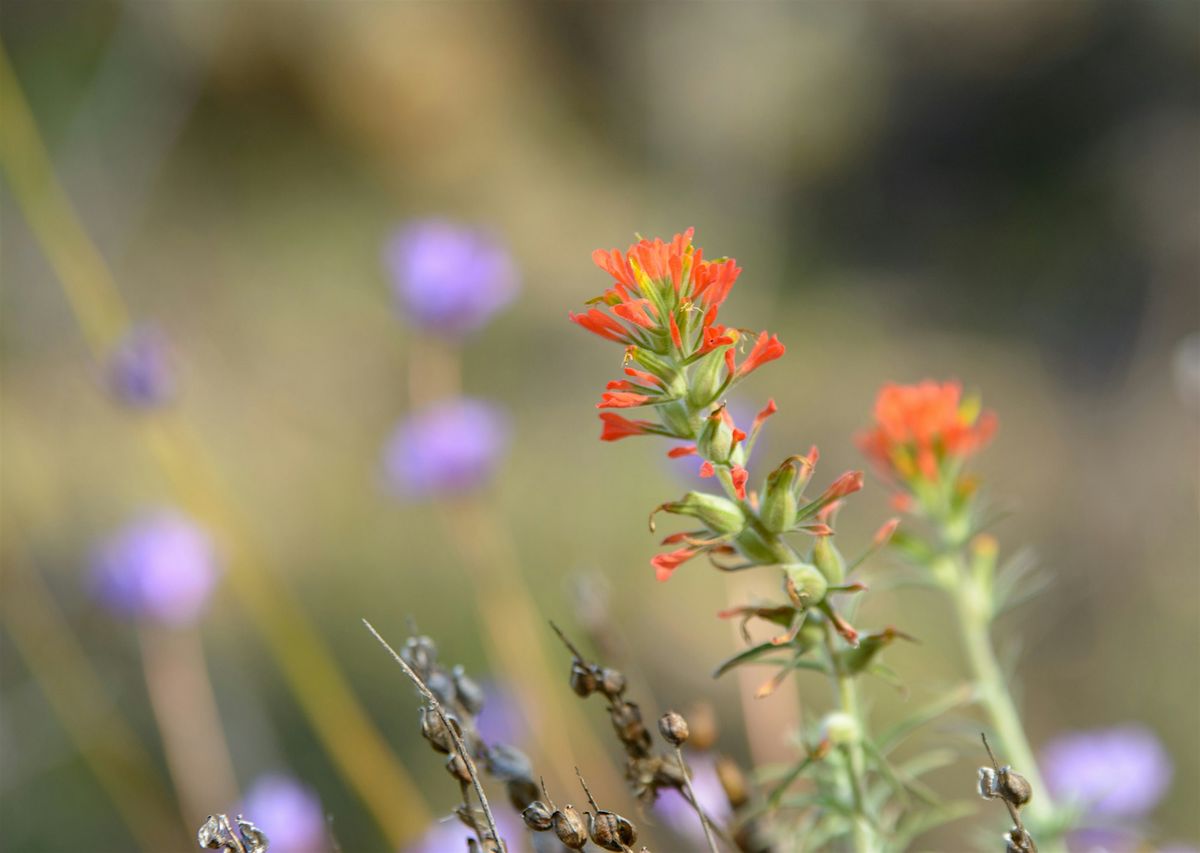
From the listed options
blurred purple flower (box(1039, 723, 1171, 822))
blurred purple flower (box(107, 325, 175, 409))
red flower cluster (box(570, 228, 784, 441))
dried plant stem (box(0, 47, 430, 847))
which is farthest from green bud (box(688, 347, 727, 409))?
blurred purple flower (box(107, 325, 175, 409))

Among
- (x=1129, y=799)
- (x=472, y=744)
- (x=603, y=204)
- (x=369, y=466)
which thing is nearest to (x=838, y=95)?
(x=603, y=204)

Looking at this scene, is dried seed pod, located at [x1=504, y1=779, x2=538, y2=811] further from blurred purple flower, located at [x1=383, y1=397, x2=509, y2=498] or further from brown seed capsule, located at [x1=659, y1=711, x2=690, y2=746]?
blurred purple flower, located at [x1=383, y1=397, x2=509, y2=498]

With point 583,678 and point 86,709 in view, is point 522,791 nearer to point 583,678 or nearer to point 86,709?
point 583,678

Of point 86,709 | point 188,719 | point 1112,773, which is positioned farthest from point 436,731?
point 188,719

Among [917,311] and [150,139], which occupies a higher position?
[150,139]

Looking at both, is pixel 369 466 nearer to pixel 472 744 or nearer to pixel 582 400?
pixel 582 400

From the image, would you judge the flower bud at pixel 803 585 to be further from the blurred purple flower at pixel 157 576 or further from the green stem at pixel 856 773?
the blurred purple flower at pixel 157 576
